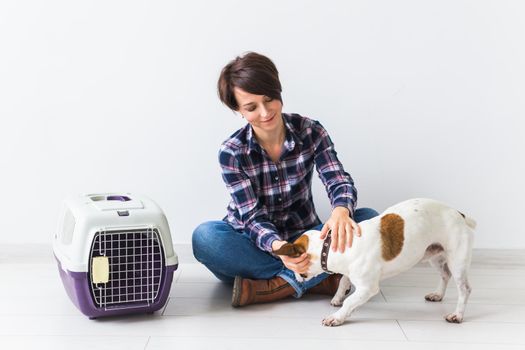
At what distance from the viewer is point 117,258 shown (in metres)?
1.89

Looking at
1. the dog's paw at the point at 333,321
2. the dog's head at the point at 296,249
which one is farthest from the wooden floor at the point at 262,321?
→ the dog's head at the point at 296,249

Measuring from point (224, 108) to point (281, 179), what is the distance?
0.42m

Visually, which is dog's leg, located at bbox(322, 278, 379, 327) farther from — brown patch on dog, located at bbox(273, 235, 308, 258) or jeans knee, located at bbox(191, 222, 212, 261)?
jeans knee, located at bbox(191, 222, 212, 261)

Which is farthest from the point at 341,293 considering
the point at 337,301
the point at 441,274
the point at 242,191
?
the point at 242,191

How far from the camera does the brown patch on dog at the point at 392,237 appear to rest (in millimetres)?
1853

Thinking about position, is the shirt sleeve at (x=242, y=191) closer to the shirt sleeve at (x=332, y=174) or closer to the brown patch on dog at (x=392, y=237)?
the shirt sleeve at (x=332, y=174)

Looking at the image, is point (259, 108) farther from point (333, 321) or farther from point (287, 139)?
point (333, 321)

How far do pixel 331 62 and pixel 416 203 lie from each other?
68 centimetres

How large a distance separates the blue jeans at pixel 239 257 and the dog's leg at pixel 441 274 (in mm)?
316

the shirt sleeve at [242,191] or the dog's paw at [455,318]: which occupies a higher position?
the shirt sleeve at [242,191]

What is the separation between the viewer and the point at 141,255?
75.0 inches

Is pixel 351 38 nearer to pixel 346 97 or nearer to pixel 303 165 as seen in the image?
pixel 346 97

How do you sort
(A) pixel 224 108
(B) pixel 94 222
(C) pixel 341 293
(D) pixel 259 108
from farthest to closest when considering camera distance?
(A) pixel 224 108
(C) pixel 341 293
(D) pixel 259 108
(B) pixel 94 222

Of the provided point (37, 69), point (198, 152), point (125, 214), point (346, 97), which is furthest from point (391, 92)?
point (37, 69)
